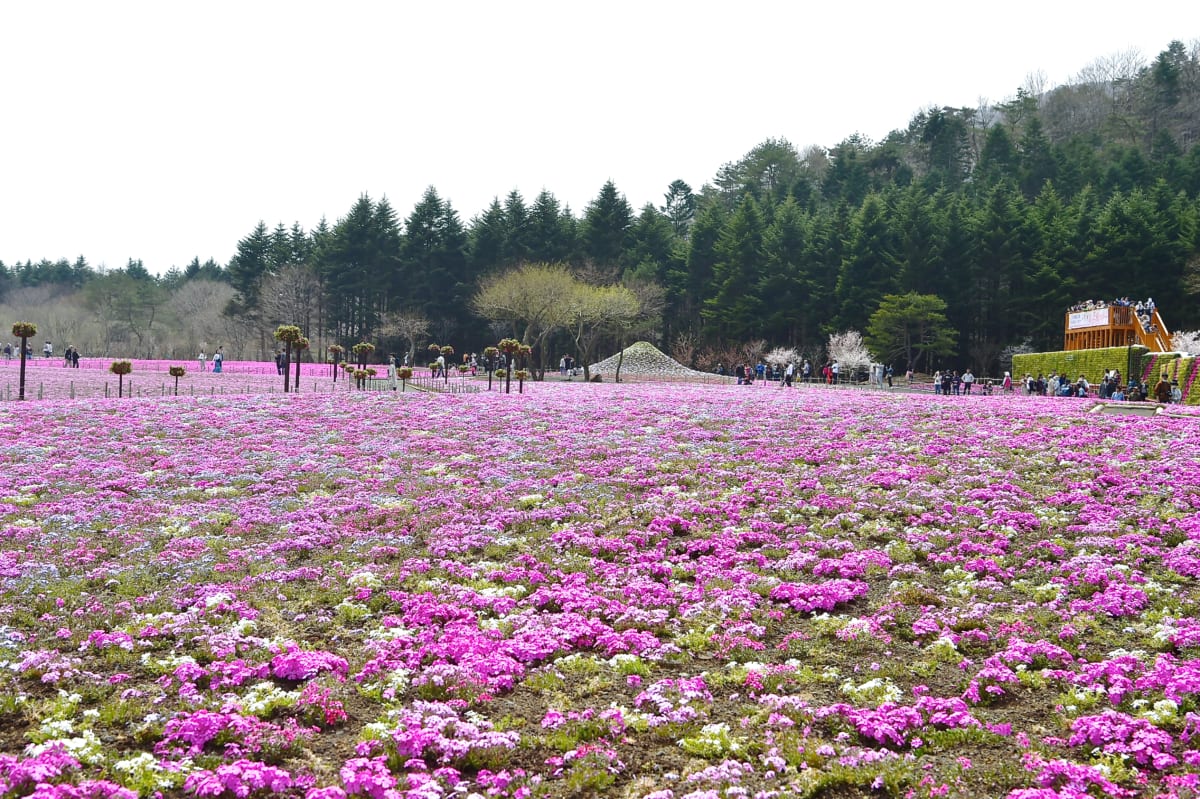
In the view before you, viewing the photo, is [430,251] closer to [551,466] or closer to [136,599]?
[551,466]

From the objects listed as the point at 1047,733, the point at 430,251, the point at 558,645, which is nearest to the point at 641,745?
the point at 558,645

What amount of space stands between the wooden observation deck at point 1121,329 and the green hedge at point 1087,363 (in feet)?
9.96

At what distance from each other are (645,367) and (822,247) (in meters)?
25.2

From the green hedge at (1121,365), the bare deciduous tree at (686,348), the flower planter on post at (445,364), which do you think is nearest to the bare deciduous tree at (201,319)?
the flower planter on post at (445,364)

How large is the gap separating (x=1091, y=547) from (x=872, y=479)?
5.60 meters

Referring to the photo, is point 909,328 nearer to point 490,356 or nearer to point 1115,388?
point 1115,388

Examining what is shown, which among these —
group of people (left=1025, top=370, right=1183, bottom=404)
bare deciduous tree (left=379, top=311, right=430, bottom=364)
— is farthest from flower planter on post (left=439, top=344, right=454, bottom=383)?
group of people (left=1025, top=370, right=1183, bottom=404)

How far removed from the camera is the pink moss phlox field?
25.2ft

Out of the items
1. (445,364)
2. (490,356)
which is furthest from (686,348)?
(445,364)

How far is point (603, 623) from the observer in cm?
1139

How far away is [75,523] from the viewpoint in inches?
621

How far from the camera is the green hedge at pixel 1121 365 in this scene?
4189 centimetres

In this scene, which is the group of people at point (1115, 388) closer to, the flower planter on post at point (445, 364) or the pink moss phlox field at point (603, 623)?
the pink moss phlox field at point (603, 623)

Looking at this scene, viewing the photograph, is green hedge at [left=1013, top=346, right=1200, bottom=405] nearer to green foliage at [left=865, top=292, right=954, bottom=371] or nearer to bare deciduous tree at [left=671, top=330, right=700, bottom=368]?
green foliage at [left=865, top=292, right=954, bottom=371]
